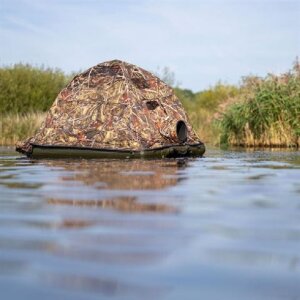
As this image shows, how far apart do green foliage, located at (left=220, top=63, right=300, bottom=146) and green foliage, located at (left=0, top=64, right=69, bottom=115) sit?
1081cm

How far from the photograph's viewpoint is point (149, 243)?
8.72 ft

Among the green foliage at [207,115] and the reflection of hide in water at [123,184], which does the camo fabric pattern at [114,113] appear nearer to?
the reflection of hide in water at [123,184]

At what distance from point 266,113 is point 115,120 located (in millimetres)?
9426

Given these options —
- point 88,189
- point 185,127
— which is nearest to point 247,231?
point 88,189

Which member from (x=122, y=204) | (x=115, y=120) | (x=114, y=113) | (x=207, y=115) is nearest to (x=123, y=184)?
(x=122, y=204)

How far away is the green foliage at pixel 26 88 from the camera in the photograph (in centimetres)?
2912

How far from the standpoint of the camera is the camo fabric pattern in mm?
10836

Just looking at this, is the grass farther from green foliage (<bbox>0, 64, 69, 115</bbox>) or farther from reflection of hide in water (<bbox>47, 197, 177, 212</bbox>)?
reflection of hide in water (<bbox>47, 197, 177, 212</bbox>)

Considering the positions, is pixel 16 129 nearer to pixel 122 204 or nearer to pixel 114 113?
pixel 114 113

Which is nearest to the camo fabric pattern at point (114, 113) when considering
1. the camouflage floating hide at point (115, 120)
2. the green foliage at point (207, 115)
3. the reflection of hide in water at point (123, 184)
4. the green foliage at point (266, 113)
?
the camouflage floating hide at point (115, 120)

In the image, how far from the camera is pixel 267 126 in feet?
63.6

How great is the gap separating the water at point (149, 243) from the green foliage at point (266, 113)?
14.4m

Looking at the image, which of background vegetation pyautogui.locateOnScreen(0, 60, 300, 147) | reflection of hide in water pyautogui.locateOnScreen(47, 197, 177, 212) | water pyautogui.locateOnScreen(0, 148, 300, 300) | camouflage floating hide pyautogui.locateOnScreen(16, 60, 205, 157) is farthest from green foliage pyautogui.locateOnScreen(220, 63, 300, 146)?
reflection of hide in water pyautogui.locateOnScreen(47, 197, 177, 212)

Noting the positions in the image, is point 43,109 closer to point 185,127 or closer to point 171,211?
point 185,127
